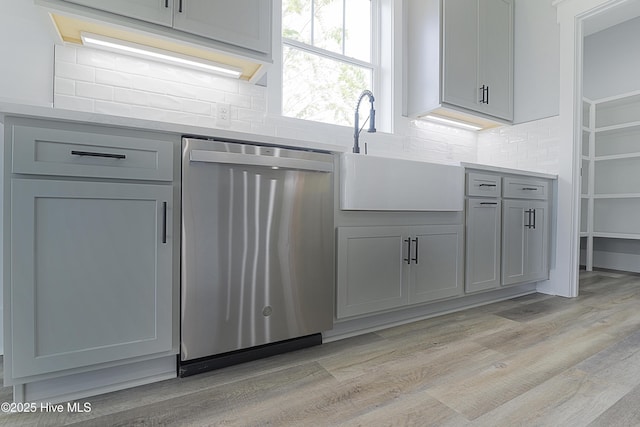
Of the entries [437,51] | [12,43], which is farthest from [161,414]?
[437,51]

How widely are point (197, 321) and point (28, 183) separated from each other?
0.74 m

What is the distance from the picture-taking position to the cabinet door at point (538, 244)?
2602mm

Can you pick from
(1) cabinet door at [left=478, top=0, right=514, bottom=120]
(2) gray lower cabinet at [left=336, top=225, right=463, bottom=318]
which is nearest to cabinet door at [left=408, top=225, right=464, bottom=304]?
(2) gray lower cabinet at [left=336, top=225, right=463, bottom=318]

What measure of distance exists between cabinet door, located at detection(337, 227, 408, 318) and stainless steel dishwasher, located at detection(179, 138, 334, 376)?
0.28ft

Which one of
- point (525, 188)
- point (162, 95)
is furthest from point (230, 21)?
point (525, 188)

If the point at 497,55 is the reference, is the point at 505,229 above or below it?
below

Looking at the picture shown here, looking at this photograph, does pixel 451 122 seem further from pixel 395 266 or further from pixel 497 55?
pixel 395 266

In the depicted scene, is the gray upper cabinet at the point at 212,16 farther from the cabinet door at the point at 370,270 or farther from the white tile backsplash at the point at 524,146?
the white tile backsplash at the point at 524,146

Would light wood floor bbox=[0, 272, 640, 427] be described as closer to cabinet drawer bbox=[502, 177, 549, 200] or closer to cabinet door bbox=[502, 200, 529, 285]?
cabinet door bbox=[502, 200, 529, 285]

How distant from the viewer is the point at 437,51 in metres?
2.58

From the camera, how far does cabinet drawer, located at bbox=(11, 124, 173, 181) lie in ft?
3.48

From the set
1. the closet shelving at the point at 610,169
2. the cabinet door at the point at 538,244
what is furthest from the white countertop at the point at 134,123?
the closet shelving at the point at 610,169

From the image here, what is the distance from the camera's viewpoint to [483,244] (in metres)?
2.29

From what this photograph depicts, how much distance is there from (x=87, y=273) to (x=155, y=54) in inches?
47.8
